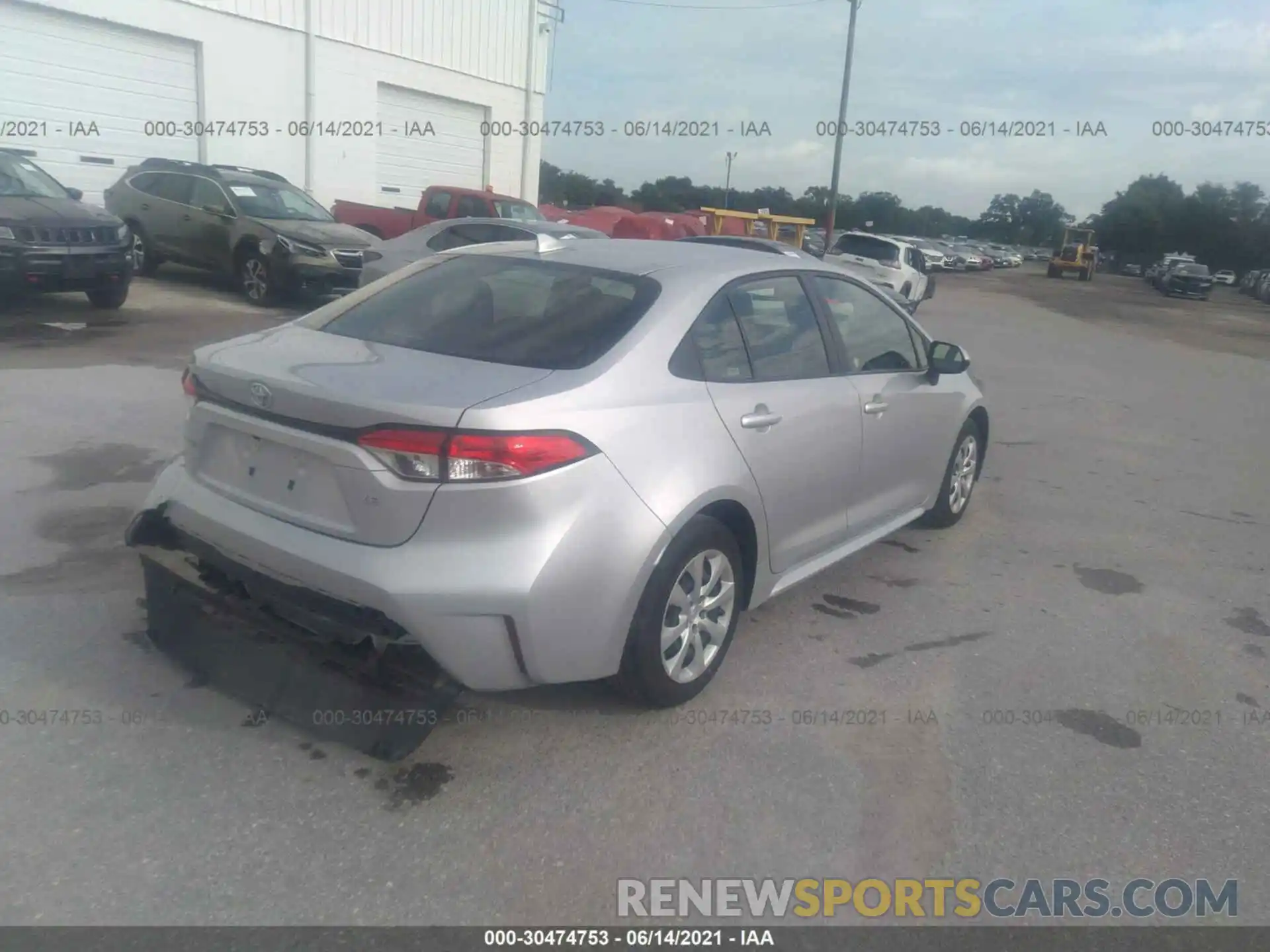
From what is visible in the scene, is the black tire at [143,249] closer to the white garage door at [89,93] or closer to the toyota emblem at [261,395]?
the white garage door at [89,93]

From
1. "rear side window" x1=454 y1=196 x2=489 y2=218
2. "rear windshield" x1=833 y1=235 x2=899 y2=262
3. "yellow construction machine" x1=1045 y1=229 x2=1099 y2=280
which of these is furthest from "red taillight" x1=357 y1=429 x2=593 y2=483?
"yellow construction machine" x1=1045 y1=229 x2=1099 y2=280

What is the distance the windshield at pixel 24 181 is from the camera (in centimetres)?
1077

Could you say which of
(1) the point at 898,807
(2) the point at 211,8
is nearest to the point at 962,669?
(1) the point at 898,807

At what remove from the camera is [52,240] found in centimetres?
1034

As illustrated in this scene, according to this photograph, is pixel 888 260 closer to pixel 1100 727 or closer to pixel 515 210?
pixel 515 210

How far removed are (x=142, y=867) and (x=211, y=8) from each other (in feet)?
57.3

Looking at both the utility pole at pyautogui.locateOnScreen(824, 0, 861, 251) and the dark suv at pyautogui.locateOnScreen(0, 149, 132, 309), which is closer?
the dark suv at pyautogui.locateOnScreen(0, 149, 132, 309)

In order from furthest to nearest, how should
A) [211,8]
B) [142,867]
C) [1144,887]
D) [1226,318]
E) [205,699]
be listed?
1. [1226,318]
2. [211,8]
3. [205,699]
4. [1144,887]
5. [142,867]

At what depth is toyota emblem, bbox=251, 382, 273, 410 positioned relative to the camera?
323cm

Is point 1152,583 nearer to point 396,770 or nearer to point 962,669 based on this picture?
point 962,669

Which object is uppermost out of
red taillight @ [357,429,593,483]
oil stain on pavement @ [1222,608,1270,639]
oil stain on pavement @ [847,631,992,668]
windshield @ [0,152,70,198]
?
windshield @ [0,152,70,198]

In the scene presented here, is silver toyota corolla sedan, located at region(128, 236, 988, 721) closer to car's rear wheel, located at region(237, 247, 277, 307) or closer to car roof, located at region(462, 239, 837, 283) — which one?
car roof, located at region(462, 239, 837, 283)

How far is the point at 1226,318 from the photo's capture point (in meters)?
32.2

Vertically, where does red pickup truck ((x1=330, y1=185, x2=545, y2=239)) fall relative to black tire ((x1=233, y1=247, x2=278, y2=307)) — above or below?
above
